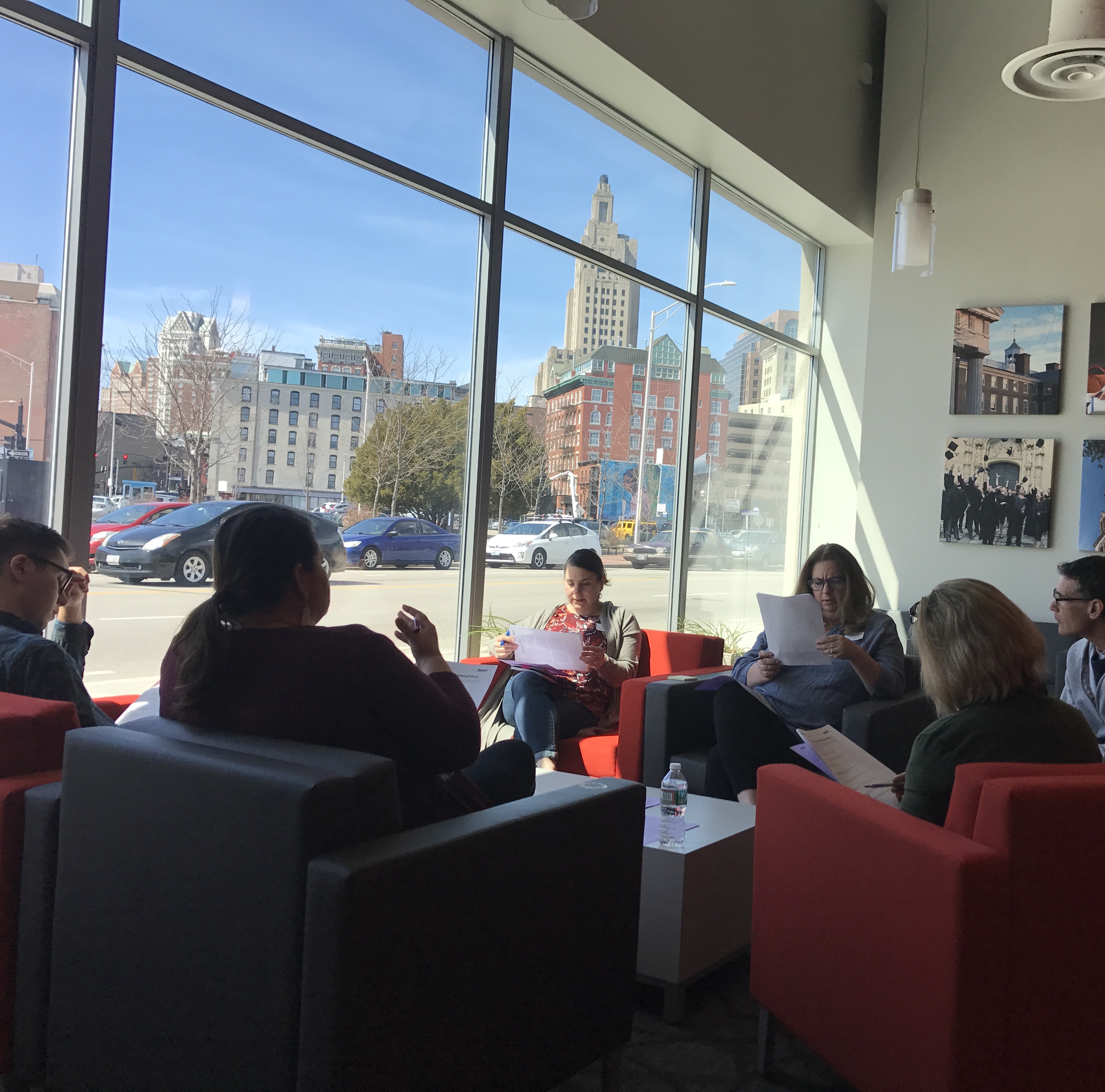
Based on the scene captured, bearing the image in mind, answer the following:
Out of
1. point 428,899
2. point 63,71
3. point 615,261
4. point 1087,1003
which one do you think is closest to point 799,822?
point 1087,1003

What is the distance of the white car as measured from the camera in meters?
4.82

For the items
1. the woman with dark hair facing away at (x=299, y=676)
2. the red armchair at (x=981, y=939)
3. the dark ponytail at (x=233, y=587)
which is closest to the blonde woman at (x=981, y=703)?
the red armchair at (x=981, y=939)

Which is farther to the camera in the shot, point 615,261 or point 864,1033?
point 615,261

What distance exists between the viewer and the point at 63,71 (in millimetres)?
2998

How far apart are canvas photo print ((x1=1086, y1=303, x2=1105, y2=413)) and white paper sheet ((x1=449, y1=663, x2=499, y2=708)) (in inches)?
191

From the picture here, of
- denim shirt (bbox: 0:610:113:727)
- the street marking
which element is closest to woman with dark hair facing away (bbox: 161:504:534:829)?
denim shirt (bbox: 0:610:113:727)

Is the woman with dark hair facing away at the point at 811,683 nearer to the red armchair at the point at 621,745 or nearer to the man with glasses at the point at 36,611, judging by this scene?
the red armchair at the point at 621,745

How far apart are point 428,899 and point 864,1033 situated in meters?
0.90

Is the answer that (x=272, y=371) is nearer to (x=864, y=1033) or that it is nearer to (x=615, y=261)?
(x=615, y=261)

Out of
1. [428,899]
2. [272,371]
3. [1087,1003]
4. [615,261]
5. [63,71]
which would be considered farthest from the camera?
[615,261]

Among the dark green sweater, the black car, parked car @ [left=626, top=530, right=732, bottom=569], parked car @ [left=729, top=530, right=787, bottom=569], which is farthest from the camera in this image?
parked car @ [left=729, top=530, right=787, bottom=569]

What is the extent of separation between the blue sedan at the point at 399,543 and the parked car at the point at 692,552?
155cm

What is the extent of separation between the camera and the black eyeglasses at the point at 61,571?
240cm

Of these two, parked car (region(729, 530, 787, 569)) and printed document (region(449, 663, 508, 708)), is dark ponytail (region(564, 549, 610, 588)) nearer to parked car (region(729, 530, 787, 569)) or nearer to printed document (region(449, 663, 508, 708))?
printed document (region(449, 663, 508, 708))
